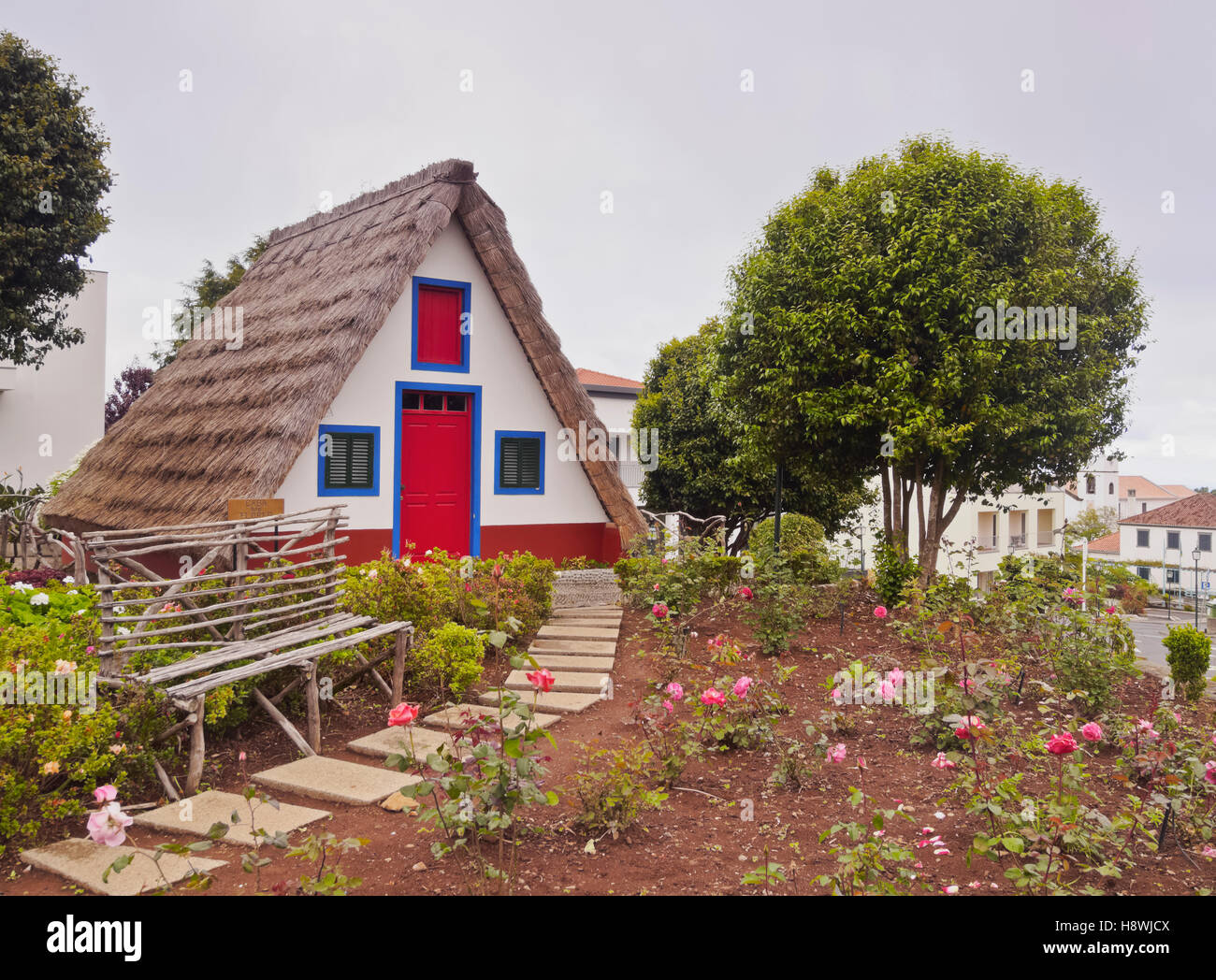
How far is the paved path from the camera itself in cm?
351

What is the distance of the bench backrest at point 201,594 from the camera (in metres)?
4.67

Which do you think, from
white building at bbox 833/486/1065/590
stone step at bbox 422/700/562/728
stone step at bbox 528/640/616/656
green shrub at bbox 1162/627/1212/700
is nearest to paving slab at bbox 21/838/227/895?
stone step at bbox 422/700/562/728

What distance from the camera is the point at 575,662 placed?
7434 millimetres

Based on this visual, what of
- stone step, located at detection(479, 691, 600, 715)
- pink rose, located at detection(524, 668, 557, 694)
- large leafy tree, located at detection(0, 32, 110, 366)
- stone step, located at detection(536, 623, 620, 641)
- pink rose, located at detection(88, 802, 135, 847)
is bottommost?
stone step, located at detection(479, 691, 600, 715)

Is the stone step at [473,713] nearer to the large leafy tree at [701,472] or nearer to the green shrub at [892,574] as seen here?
the green shrub at [892,574]

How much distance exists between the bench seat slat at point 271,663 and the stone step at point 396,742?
2.09ft

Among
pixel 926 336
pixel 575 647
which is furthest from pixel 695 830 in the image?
pixel 926 336

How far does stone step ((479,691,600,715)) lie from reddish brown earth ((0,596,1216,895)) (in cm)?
22

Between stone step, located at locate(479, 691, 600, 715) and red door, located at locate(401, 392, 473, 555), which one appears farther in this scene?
red door, located at locate(401, 392, 473, 555)

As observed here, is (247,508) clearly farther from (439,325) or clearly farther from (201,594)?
(439,325)

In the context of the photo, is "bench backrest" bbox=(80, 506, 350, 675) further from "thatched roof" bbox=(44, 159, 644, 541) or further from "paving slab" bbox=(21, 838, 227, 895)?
"thatched roof" bbox=(44, 159, 644, 541)

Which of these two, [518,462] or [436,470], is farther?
[518,462]

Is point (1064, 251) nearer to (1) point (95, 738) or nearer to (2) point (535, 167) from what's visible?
(2) point (535, 167)

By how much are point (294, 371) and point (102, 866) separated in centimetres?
653
